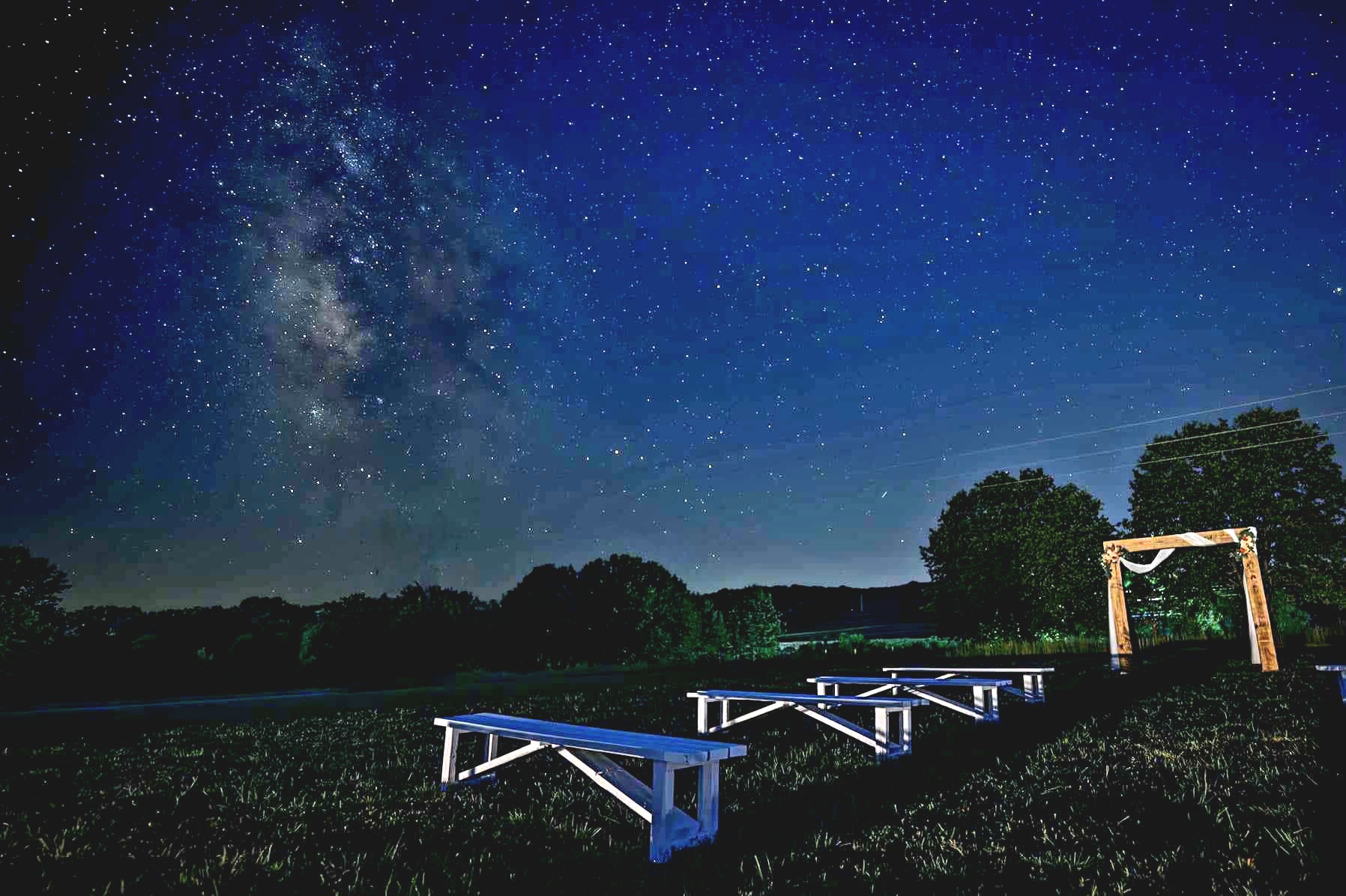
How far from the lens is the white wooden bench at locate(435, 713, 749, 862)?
4.09 m

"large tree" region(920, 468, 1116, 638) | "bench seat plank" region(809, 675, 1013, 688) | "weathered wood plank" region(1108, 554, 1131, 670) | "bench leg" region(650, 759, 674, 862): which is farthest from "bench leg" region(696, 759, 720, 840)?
"large tree" region(920, 468, 1116, 638)

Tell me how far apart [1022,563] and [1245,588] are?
11136 mm

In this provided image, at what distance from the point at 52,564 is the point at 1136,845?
40.5m

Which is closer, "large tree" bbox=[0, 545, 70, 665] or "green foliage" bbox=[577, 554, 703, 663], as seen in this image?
"large tree" bbox=[0, 545, 70, 665]

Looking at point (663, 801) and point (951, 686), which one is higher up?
point (951, 686)

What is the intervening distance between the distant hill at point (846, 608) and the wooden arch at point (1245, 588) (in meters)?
51.1

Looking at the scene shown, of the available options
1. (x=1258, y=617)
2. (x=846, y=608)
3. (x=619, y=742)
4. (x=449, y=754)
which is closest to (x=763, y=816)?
(x=619, y=742)

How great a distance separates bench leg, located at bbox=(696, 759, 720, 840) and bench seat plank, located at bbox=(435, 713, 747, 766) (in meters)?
0.14

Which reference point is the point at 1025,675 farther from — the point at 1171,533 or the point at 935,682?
the point at 1171,533

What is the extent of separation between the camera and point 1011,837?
165 inches

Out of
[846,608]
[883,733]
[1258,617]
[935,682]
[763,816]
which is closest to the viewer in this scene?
[763,816]

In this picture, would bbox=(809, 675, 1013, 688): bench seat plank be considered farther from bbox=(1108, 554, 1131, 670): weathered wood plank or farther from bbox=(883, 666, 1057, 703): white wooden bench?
bbox=(1108, 554, 1131, 670): weathered wood plank

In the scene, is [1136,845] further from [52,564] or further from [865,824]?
[52,564]

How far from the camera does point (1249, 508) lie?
24.5m
